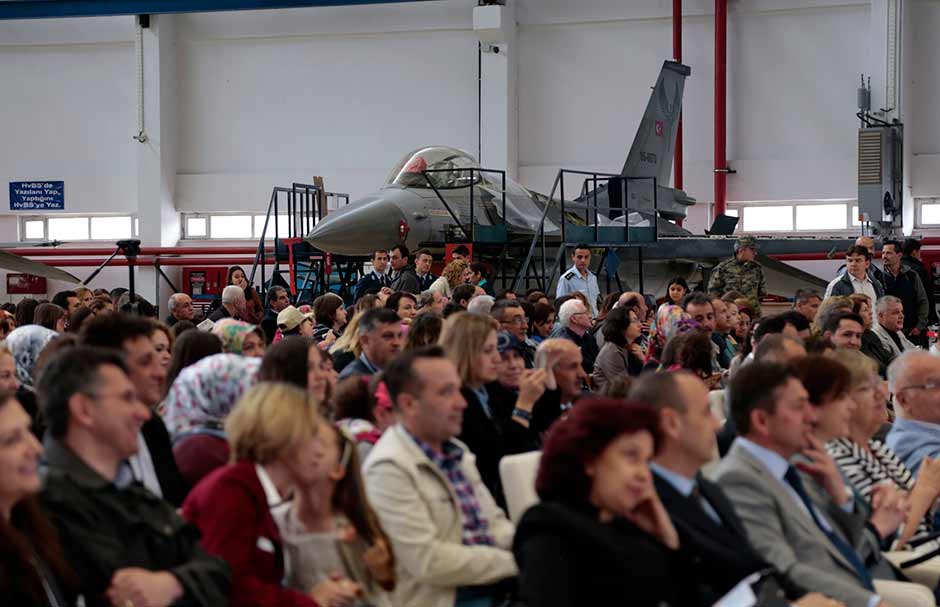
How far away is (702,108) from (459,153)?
7276 millimetres

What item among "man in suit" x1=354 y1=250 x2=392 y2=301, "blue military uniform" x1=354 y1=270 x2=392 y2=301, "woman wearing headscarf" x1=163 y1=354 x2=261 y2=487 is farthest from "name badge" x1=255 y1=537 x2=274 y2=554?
"man in suit" x1=354 y1=250 x2=392 y2=301

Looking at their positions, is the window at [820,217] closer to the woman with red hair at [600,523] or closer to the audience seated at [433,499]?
the audience seated at [433,499]

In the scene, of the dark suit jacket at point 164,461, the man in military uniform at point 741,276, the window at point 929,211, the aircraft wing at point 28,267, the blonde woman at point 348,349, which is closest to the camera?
the dark suit jacket at point 164,461

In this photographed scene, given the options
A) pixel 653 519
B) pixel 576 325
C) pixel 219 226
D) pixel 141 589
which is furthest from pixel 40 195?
pixel 653 519

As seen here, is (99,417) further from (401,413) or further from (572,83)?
(572,83)

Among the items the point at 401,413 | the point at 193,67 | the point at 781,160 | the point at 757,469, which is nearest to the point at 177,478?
the point at 401,413

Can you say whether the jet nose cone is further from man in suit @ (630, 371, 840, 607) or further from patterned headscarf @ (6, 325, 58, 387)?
man in suit @ (630, 371, 840, 607)

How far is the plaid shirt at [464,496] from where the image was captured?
3.79m

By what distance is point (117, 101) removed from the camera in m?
23.1

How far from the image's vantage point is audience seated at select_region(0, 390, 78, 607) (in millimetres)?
2578

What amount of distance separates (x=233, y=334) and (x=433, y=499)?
257cm

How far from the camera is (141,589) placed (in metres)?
2.83

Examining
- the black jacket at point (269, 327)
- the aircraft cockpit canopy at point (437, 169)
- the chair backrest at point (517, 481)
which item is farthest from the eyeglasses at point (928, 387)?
the aircraft cockpit canopy at point (437, 169)

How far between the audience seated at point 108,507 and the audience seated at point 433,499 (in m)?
0.67
